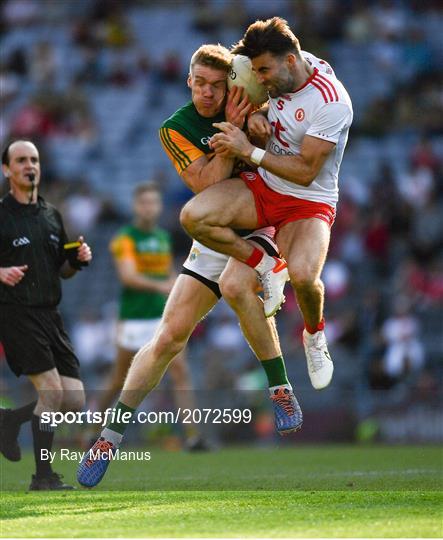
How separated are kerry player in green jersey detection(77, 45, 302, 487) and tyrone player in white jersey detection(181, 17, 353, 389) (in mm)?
133

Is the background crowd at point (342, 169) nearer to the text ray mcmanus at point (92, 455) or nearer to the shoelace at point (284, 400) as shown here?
the text ray mcmanus at point (92, 455)

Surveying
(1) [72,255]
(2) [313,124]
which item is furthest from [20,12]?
(2) [313,124]

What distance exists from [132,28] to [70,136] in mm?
3673

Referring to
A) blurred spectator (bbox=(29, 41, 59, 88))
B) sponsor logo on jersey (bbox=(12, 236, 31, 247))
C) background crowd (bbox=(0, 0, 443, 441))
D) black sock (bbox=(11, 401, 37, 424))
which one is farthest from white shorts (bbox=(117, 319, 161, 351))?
blurred spectator (bbox=(29, 41, 59, 88))

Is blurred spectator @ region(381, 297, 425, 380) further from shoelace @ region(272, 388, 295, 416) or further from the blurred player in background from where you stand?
shoelace @ region(272, 388, 295, 416)

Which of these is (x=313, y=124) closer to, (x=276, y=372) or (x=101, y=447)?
(x=276, y=372)

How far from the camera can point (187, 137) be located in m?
8.69

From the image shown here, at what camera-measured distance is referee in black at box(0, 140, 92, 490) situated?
933cm

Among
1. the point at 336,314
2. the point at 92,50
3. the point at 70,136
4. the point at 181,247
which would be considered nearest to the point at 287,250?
the point at 336,314

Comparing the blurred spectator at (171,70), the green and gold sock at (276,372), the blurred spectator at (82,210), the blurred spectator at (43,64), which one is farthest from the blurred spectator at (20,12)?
the green and gold sock at (276,372)

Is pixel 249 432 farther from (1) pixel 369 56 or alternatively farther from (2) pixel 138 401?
(1) pixel 369 56

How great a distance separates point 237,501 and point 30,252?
272 cm

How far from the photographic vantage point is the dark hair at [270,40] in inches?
327

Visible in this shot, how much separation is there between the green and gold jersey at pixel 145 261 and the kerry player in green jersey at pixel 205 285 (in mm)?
4903
